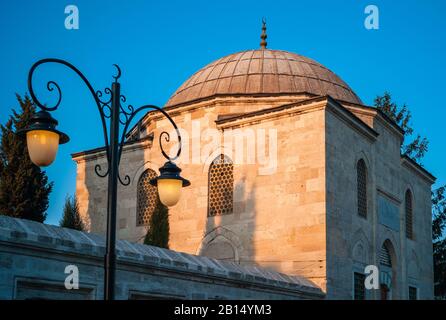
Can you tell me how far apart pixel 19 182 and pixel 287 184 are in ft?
24.0

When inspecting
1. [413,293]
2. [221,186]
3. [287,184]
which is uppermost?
[221,186]

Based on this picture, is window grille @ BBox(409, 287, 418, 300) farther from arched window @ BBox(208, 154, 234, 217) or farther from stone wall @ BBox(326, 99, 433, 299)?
arched window @ BBox(208, 154, 234, 217)

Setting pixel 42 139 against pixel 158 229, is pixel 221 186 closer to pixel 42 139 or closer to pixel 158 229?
pixel 158 229

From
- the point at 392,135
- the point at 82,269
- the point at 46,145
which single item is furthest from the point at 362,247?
the point at 46,145

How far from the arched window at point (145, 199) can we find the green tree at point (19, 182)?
3101mm

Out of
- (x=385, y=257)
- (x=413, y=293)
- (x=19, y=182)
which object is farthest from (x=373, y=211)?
(x=19, y=182)

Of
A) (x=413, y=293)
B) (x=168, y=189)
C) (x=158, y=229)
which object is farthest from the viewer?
(x=413, y=293)

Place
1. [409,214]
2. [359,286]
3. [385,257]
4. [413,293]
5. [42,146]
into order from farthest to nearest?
[409,214]
[413,293]
[385,257]
[359,286]
[42,146]

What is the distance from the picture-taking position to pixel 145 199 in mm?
20469

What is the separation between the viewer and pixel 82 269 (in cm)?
1011

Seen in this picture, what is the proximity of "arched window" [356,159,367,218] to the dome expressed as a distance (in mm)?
3230

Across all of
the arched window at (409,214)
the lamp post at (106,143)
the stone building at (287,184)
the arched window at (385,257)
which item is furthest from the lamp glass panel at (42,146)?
the arched window at (409,214)
